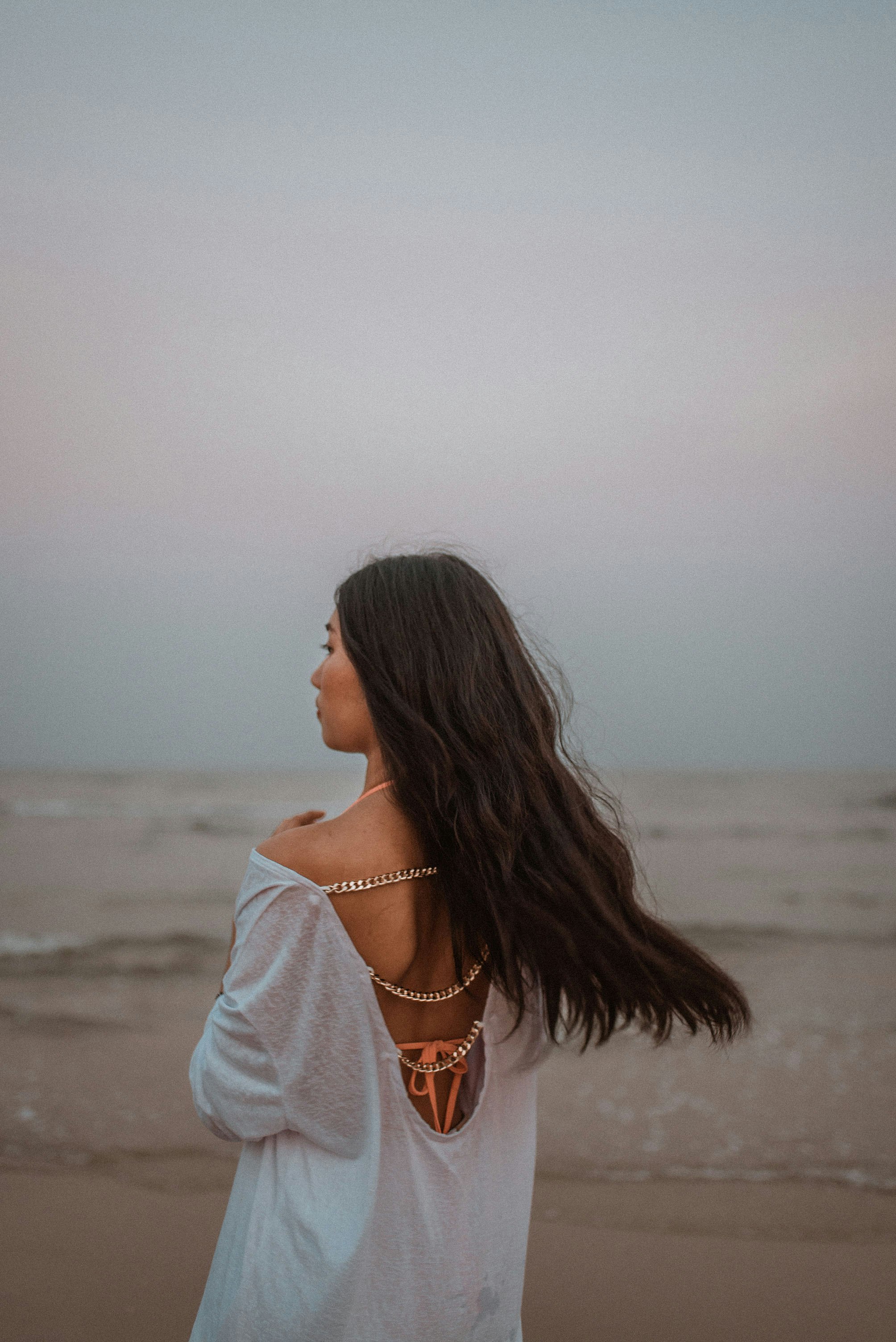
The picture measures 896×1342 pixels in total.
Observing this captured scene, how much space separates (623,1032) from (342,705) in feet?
16.7

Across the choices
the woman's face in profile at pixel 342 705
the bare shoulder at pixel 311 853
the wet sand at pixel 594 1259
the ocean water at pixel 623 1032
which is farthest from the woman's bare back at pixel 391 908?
the wet sand at pixel 594 1259

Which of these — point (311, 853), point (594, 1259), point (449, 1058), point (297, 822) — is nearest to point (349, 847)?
point (311, 853)

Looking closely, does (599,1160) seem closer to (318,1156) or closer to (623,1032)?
(623,1032)

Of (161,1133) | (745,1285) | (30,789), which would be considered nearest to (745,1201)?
(745,1285)

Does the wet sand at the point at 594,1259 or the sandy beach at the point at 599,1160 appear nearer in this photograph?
the wet sand at the point at 594,1259

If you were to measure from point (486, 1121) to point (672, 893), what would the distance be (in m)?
12.2

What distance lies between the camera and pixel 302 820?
1.61 m

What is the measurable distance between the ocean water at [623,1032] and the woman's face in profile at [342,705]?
21.8 inches

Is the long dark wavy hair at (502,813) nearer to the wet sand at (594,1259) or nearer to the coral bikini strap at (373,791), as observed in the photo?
the coral bikini strap at (373,791)

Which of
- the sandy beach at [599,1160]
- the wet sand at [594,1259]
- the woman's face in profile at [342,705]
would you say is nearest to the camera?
the woman's face in profile at [342,705]

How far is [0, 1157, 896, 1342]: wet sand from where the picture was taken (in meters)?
2.99

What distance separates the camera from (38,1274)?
3.22 m

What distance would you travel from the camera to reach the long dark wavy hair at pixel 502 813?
1424 mm

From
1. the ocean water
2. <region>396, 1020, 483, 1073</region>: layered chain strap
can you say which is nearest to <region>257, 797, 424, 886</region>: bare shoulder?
<region>396, 1020, 483, 1073</region>: layered chain strap
